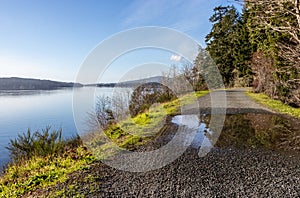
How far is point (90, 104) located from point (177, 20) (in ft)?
14.3

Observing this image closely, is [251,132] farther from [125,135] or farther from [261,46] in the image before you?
[261,46]

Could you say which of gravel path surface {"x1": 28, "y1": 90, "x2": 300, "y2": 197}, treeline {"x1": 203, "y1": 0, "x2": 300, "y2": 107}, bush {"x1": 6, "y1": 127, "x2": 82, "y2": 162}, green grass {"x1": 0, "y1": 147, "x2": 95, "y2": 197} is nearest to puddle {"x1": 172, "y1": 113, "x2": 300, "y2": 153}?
gravel path surface {"x1": 28, "y1": 90, "x2": 300, "y2": 197}

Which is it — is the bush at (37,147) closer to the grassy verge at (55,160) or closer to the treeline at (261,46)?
the grassy verge at (55,160)

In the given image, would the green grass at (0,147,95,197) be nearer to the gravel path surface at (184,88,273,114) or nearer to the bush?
the bush

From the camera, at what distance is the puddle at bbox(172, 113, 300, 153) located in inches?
185

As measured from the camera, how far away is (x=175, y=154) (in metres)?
4.12

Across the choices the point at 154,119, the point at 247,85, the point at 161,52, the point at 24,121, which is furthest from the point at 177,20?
the point at 247,85

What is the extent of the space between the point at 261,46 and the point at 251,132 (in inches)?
284

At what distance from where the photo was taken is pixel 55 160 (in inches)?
171

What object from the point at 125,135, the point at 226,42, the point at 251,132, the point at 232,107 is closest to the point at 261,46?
the point at 232,107

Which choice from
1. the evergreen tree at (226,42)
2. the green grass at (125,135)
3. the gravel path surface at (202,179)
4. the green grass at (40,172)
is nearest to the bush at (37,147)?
the green grass at (40,172)

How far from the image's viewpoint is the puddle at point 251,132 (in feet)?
15.4

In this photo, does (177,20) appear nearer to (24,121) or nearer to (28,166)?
(28,166)

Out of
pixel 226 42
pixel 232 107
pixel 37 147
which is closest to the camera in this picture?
pixel 37 147
